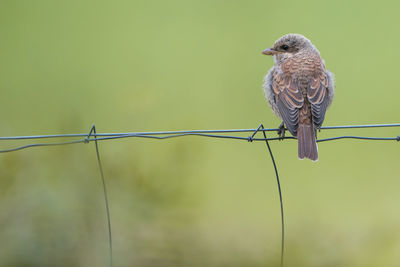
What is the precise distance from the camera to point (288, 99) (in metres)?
3.12

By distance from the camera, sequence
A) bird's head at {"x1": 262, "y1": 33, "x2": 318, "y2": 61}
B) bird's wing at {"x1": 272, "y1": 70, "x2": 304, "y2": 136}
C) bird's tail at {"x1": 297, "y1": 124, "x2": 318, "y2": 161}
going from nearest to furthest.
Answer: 1. bird's tail at {"x1": 297, "y1": 124, "x2": 318, "y2": 161}
2. bird's wing at {"x1": 272, "y1": 70, "x2": 304, "y2": 136}
3. bird's head at {"x1": 262, "y1": 33, "x2": 318, "y2": 61}

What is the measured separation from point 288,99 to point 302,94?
3.4 inches

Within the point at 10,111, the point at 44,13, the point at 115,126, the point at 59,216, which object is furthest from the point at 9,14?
the point at 59,216

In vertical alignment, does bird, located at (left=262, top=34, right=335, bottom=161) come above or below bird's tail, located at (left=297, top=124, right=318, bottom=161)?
above

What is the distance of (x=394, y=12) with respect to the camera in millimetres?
4566

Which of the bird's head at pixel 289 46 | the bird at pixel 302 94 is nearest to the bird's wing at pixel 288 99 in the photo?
the bird at pixel 302 94

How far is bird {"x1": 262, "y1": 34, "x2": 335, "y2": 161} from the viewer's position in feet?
9.80

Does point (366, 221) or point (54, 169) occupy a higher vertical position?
point (54, 169)

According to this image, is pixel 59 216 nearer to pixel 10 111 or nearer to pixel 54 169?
pixel 54 169

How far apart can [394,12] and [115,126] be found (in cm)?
250

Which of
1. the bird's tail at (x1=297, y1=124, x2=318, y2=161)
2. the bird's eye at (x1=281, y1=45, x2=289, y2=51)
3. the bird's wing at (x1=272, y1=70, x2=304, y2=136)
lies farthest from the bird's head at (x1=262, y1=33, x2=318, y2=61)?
the bird's tail at (x1=297, y1=124, x2=318, y2=161)

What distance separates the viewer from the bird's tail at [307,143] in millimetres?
2910

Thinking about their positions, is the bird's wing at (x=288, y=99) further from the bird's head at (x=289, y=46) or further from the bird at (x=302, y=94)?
the bird's head at (x=289, y=46)

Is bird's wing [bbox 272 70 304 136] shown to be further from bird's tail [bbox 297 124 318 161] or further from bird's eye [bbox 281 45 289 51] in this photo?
bird's eye [bbox 281 45 289 51]
